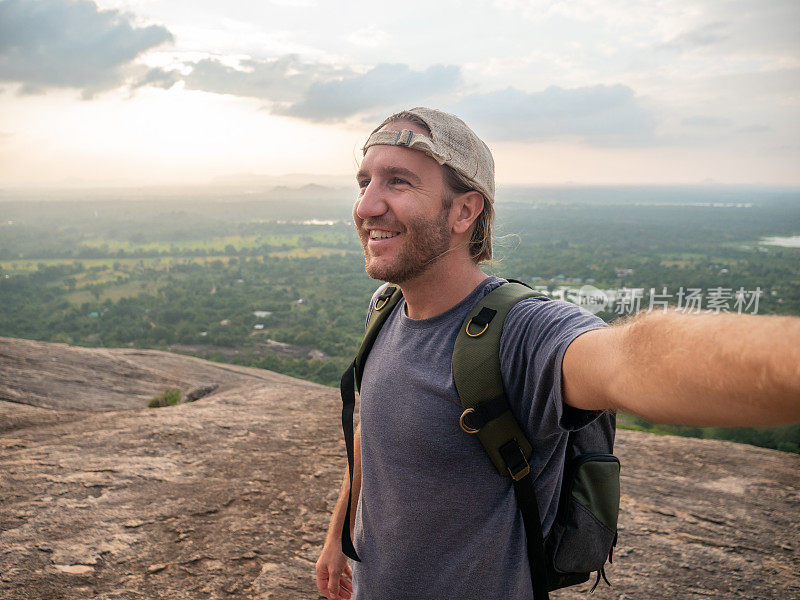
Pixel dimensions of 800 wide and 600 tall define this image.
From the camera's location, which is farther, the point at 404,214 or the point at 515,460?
the point at 404,214

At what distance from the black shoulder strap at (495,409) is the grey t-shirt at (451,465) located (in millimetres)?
34

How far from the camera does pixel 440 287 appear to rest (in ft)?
6.25

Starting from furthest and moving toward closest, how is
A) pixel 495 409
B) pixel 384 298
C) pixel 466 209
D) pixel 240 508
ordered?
pixel 240 508, pixel 384 298, pixel 466 209, pixel 495 409

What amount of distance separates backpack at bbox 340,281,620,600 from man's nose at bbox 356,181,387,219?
0.56m

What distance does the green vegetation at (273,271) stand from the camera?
137 feet

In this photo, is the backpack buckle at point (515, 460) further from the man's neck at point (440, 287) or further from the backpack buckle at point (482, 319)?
the man's neck at point (440, 287)

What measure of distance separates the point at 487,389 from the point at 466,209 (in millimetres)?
863

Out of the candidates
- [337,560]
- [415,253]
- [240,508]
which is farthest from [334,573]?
[240,508]

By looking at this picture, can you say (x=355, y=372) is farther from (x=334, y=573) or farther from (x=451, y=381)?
(x=334, y=573)

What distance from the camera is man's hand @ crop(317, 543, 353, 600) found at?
7.46 ft

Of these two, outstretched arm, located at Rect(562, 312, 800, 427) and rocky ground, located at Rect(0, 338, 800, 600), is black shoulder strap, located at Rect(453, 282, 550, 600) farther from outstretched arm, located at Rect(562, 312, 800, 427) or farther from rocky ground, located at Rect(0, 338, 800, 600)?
rocky ground, located at Rect(0, 338, 800, 600)

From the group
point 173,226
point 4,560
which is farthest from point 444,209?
point 173,226

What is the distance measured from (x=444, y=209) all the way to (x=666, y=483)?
4.82 m

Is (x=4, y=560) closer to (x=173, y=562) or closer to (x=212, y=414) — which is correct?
(x=173, y=562)
